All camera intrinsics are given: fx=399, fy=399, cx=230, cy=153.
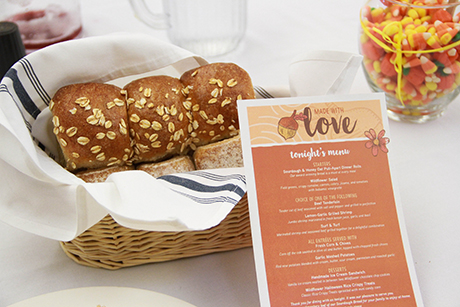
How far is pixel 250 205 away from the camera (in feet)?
1.86

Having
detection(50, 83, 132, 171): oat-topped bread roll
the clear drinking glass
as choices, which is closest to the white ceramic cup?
the clear drinking glass

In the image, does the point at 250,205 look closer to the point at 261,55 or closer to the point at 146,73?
the point at 146,73

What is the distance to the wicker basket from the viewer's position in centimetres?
61

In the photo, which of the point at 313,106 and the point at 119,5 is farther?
the point at 119,5

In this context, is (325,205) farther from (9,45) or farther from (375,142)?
(9,45)

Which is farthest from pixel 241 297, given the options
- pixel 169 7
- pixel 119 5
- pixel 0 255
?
pixel 119 5

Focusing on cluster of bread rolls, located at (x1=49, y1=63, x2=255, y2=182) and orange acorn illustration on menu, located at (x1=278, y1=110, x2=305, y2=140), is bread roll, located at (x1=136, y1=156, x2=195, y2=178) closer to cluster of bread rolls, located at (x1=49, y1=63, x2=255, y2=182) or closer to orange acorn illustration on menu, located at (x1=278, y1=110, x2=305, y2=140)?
cluster of bread rolls, located at (x1=49, y1=63, x2=255, y2=182)

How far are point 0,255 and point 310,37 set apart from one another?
3.64ft

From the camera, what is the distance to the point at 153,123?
708 millimetres

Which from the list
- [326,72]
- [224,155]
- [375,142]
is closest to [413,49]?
[326,72]

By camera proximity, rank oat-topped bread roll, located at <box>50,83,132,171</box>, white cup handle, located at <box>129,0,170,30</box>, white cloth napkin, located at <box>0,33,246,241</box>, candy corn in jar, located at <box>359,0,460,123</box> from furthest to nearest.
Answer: white cup handle, located at <box>129,0,170,30</box>
candy corn in jar, located at <box>359,0,460,123</box>
oat-topped bread roll, located at <box>50,83,132,171</box>
white cloth napkin, located at <box>0,33,246,241</box>

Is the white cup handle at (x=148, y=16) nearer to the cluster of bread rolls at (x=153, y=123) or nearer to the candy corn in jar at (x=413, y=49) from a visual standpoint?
the cluster of bread rolls at (x=153, y=123)

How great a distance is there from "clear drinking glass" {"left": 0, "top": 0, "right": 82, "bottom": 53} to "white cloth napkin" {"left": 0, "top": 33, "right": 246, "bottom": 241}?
1.76 ft

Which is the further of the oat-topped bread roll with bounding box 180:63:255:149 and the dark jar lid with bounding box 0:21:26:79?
the dark jar lid with bounding box 0:21:26:79
